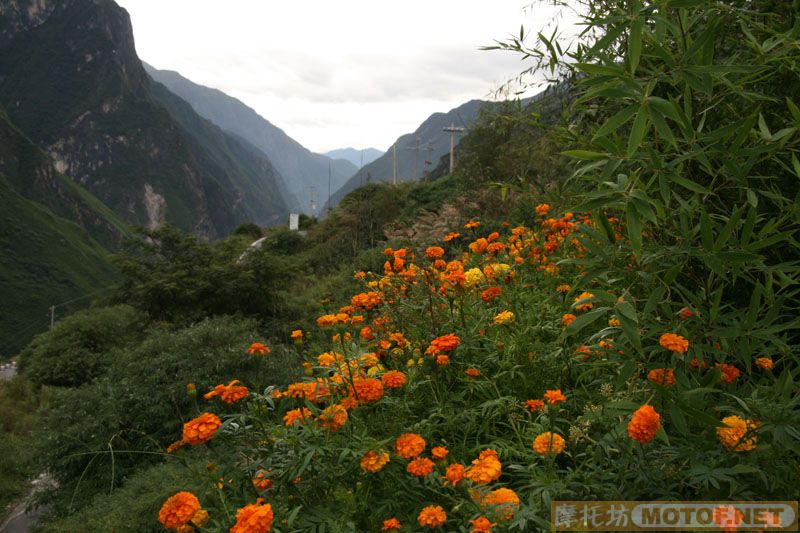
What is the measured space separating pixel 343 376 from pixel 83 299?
7146 centimetres

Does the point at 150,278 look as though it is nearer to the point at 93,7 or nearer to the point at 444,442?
the point at 444,442

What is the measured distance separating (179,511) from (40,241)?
8118cm

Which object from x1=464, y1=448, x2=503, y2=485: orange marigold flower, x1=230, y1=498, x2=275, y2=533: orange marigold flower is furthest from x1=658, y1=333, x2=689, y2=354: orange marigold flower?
x1=230, y1=498, x2=275, y2=533: orange marigold flower

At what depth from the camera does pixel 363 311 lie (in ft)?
9.05

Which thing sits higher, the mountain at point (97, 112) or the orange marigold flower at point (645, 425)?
the mountain at point (97, 112)

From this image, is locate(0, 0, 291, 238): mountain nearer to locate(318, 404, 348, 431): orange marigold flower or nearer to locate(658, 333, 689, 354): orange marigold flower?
locate(318, 404, 348, 431): orange marigold flower

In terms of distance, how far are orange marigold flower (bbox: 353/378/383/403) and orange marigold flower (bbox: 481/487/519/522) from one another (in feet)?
1.53

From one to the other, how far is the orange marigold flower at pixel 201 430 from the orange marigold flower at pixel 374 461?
18.4 inches

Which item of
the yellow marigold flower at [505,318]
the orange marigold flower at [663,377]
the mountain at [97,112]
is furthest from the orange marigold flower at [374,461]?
the mountain at [97,112]

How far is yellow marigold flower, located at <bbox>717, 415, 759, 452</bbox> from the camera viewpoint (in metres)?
1.22

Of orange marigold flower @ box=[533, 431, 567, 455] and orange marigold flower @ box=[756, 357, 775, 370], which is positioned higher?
orange marigold flower @ box=[756, 357, 775, 370]

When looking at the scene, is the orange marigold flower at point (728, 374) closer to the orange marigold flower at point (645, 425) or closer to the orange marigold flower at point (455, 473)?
the orange marigold flower at point (645, 425)

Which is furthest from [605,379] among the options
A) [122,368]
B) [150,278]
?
[150,278]

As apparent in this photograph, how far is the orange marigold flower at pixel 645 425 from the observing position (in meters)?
1.15
